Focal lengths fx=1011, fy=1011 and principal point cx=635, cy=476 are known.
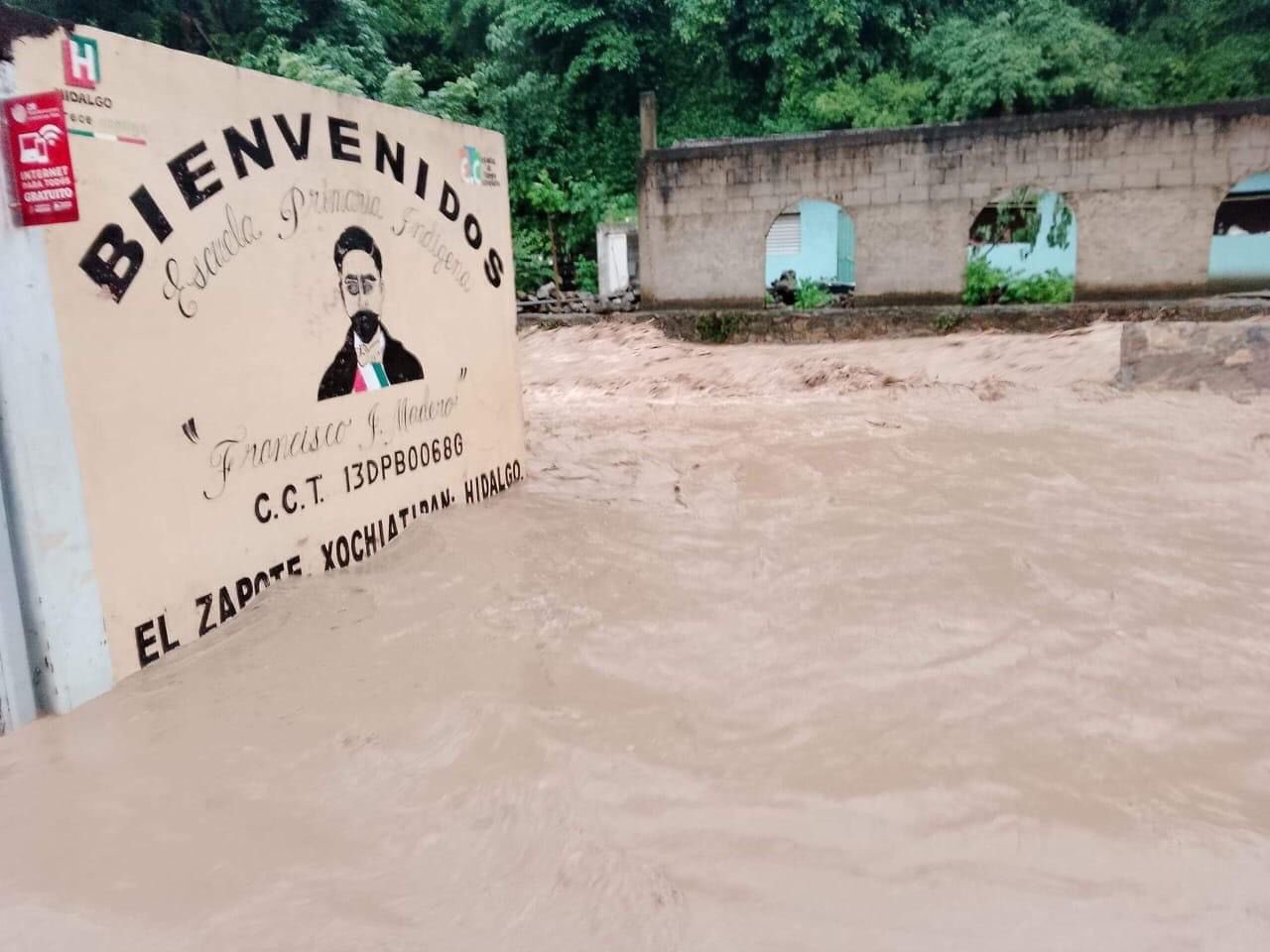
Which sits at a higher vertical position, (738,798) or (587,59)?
(587,59)

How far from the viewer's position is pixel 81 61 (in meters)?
2.54

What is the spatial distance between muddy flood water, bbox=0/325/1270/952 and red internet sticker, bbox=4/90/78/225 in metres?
1.22

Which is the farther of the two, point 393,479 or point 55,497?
point 393,479

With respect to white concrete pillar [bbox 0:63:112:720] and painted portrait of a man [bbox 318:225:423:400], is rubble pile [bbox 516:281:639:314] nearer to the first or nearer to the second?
painted portrait of a man [bbox 318:225:423:400]

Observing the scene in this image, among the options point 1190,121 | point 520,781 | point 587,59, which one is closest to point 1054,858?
point 520,781

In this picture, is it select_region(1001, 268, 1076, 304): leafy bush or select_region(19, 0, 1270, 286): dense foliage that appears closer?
select_region(1001, 268, 1076, 304): leafy bush

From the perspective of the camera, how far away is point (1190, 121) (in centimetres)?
1052

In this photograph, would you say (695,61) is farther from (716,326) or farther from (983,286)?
(983,286)

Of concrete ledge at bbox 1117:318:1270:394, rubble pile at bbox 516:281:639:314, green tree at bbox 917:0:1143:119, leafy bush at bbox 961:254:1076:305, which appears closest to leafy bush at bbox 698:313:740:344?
rubble pile at bbox 516:281:639:314

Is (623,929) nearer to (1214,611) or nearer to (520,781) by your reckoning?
(520,781)

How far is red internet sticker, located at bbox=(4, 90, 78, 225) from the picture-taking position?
7.78ft

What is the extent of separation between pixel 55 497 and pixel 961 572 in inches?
108

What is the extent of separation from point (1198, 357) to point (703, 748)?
6100 millimetres

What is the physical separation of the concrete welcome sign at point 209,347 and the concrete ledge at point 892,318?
24.6 feet
